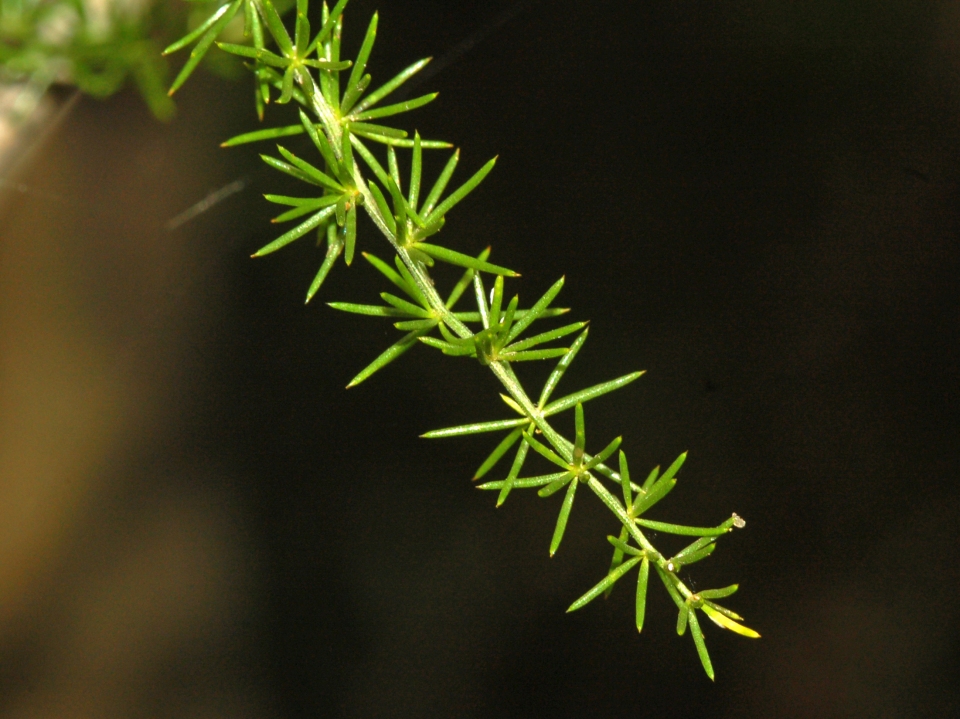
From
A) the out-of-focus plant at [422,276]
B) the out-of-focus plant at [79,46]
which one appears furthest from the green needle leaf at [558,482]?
the out-of-focus plant at [79,46]

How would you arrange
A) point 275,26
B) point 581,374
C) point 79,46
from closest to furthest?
1. point 275,26
2. point 79,46
3. point 581,374

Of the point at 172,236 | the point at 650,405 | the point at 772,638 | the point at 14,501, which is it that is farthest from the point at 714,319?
the point at 14,501

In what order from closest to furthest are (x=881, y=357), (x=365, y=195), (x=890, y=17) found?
1. (x=365, y=195)
2. (x=890, y=17)
3. (x=881, y=357)

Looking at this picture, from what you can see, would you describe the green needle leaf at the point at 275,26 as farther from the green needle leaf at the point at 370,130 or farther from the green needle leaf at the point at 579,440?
the green needle leaf at the point at 579,440

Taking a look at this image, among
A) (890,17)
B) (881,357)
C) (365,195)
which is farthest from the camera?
(881,357)

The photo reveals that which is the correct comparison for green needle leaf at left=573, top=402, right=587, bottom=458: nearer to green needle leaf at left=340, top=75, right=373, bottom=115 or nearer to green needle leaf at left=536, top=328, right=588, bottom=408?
green needle leaf at left=536, top=328, right=588, bottom=408

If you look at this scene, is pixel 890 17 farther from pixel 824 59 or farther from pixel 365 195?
pixel 365 195

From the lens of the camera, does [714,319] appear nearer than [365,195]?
No

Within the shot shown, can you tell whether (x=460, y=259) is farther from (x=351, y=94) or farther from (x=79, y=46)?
(x=79, y=46)

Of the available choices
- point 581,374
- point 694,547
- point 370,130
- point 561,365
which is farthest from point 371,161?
point 581,374
